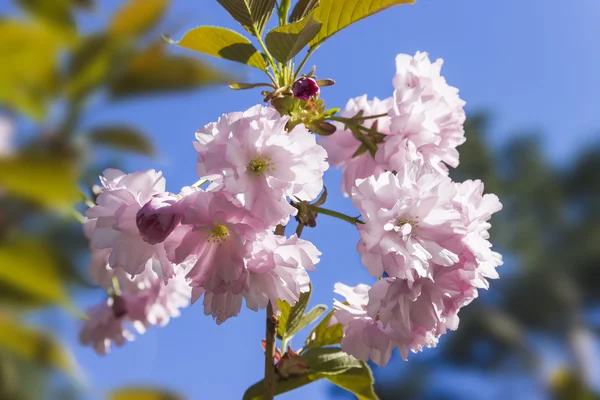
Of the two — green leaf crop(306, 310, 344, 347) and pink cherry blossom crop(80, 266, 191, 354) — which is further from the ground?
pink cherry blossom crop(80, 266, 191, 354)

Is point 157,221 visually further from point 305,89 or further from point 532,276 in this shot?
point 532,276

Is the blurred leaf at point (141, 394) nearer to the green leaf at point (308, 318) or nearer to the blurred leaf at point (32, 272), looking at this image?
the blurred leaf at point (32, 272)

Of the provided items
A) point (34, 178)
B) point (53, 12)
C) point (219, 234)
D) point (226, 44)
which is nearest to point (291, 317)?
point (219, 234)

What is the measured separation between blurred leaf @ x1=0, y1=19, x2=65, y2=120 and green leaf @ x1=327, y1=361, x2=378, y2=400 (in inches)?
135

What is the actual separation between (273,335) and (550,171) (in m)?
7.36

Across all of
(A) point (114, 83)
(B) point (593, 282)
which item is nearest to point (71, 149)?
(A) point (114, 83)

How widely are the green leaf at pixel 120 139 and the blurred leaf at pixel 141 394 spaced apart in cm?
182

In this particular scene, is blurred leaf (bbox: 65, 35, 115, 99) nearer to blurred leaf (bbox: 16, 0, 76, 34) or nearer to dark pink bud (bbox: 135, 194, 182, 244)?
blurred leaf (bbox: 16, 0, 76, 34)

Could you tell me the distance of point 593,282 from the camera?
608cm

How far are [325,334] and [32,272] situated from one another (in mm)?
Answer: 3842

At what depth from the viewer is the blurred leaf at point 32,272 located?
144 inches

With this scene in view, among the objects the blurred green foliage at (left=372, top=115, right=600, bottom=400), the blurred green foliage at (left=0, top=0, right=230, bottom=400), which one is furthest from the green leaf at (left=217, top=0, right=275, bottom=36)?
the blurred green foliage at (left=372, top=115, right=600, bottom=400)

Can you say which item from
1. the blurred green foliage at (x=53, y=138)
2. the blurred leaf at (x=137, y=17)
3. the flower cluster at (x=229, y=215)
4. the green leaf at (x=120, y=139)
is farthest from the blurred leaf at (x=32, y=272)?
the flower cluster at (x=229, y=215)

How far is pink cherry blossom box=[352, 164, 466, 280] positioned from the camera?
1.19 ft
